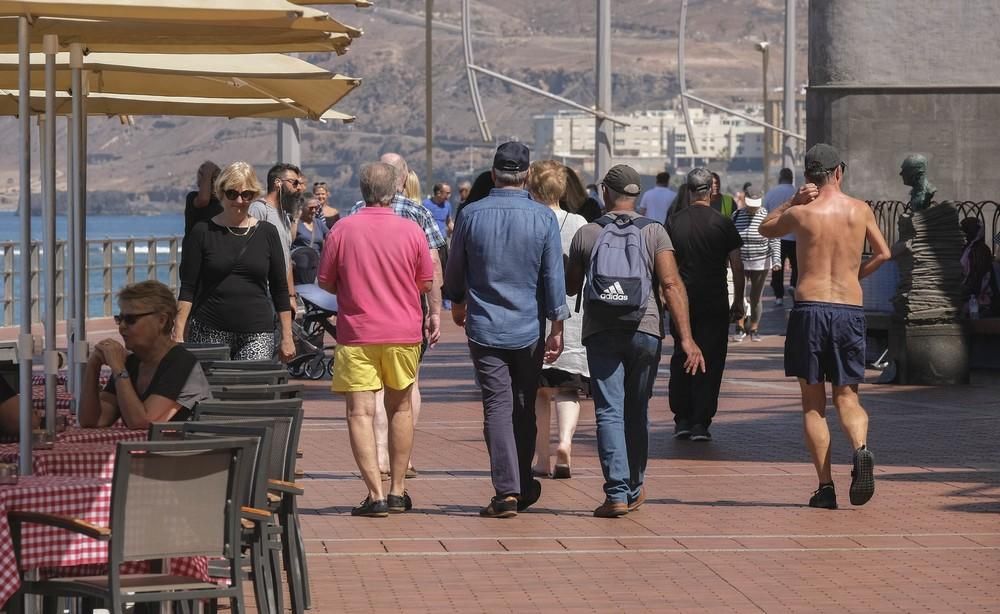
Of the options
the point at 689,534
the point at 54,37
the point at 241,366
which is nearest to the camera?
the point at 54,37

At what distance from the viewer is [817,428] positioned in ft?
35.4

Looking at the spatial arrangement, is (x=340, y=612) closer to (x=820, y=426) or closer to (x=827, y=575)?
(x=827, y=575)

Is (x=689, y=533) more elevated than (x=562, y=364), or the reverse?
(x=562, y=364)

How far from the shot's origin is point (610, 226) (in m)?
10.5

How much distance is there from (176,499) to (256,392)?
2.11 metres

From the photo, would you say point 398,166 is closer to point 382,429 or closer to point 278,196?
point 382,429

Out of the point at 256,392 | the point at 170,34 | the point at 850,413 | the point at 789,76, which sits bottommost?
the point at 850,413

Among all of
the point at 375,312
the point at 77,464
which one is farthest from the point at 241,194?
the point at 77,464

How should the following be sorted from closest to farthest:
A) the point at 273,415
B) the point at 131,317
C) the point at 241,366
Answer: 1. the point at 273,415
2. the point at 131,317
3. the point at 241,366

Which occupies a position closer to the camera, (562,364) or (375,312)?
(375,312)

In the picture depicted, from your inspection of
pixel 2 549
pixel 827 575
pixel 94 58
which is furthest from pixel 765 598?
pixel 94 58

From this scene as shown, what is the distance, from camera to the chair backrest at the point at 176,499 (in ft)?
20.3

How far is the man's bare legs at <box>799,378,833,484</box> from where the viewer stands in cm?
1072

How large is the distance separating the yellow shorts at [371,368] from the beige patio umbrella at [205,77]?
1499 mm
